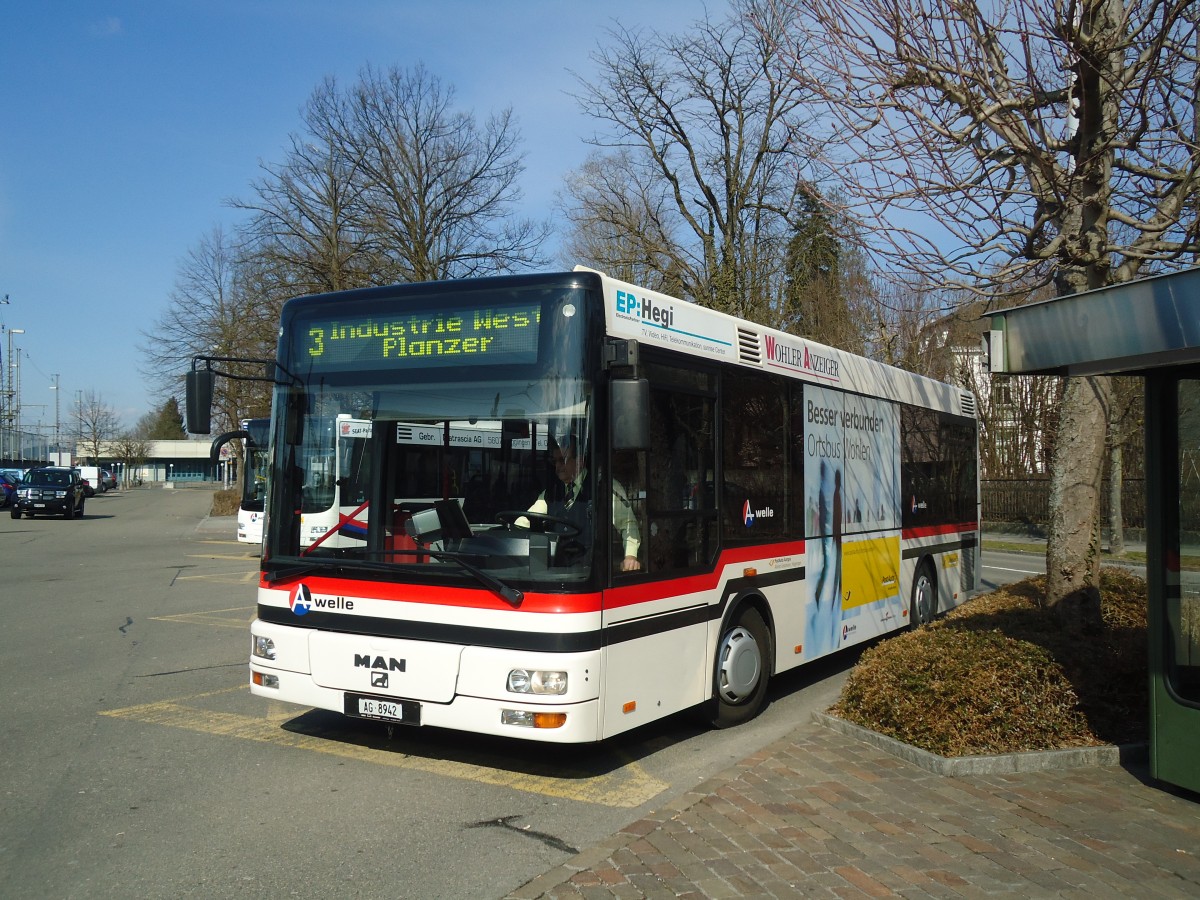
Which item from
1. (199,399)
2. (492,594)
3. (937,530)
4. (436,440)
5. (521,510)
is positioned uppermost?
(199,399)

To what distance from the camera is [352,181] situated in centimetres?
2705

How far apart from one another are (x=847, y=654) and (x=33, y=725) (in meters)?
8.18

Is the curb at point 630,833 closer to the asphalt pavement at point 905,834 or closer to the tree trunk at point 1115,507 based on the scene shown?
the asphalt pavement at point 905,834

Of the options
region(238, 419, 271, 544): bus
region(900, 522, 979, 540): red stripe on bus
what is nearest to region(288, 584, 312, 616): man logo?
region(900, 522, 979, 540): red stripe on bus

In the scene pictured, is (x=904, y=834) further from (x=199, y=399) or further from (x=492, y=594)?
(x=199, y=399)

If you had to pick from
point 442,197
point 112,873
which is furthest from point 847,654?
point 442,197

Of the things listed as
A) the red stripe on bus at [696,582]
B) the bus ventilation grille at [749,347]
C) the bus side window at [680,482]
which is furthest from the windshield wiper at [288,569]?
the bus ventilation grille at [749,347]

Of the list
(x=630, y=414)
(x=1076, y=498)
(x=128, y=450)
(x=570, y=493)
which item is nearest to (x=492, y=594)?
(x=570, y=493)

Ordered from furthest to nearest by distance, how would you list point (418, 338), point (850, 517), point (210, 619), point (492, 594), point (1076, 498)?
point (210, 619), point (850, 517), point (1076, 498), point (418, 338), point (492, 594)

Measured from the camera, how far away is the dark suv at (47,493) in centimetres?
3978

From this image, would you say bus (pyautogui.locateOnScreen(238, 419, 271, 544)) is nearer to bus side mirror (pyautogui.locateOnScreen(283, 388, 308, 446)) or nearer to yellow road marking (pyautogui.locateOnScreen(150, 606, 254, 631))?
yellow road marking (pyautogui.locateOnScreen(150, 606, 254, 631))

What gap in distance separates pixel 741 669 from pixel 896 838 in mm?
2531

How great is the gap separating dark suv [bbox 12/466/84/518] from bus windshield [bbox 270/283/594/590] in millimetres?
38559

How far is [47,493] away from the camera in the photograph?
3984 cm
